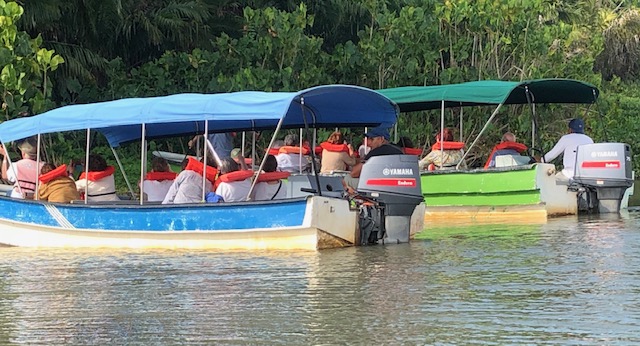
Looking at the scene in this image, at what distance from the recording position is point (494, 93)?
19297mm

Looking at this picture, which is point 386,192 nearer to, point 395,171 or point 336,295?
point 395,171

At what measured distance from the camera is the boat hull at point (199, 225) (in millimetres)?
13570

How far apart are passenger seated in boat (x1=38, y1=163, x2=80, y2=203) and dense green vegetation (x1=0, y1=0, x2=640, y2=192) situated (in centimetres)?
769

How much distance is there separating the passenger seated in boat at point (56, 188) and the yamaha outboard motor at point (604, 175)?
853 cm

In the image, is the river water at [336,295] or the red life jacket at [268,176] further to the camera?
the red life jacket at [268,176]

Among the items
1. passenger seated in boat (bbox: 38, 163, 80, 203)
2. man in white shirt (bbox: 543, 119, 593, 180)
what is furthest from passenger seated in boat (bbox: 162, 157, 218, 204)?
man in white shirt (bbox: 543, 119, 593, 180)

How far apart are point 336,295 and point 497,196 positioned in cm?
896

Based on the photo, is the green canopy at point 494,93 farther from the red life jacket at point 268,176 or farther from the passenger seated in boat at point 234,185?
the passenger seated in boat at point 234,185

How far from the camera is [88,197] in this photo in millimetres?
15453

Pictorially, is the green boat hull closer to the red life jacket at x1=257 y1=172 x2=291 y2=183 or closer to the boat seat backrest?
the boat seat backrest

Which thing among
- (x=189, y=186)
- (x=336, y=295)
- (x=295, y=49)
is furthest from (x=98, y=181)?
(x=295, y=49)

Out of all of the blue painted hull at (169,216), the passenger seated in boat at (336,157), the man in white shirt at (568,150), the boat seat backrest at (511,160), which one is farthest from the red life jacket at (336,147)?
the blue painted hull at (169,216)

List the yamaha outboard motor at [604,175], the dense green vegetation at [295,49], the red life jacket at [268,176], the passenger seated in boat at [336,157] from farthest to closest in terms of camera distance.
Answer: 1. the dense green vegetation at [295,49]
2. the yamaha outboard motor at [604,175]
3. the passenger seated in boat at [336,157]
4. the red life jacket at [268,176]

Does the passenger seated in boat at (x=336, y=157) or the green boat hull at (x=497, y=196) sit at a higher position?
the passenger seated in boat at (x=336, y=157)
